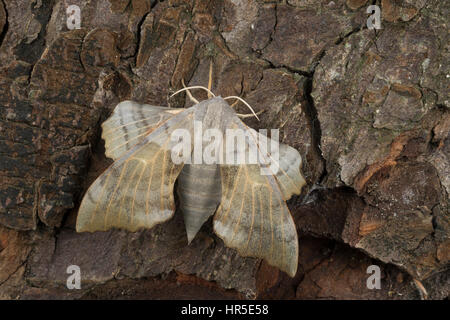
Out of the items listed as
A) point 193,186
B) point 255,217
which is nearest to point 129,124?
point 193,186

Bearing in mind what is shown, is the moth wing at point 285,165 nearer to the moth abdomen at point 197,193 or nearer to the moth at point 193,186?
the moth at point 193,186

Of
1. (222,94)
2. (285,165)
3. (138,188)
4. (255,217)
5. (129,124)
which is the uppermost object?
(222,94)

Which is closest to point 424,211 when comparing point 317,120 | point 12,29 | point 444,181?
point 444,181

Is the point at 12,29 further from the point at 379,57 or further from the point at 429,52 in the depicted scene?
the point at 429,52

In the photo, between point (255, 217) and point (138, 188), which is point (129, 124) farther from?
point (255, 217)

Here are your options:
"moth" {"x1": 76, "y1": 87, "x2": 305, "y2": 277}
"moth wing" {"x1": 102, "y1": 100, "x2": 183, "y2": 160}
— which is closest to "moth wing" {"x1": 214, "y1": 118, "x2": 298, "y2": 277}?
"moth" {"x1": 76, "y1": 87, "x2": 305, "y2": 277}

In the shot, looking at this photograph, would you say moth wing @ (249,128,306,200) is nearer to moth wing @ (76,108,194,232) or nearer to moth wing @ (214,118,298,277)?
moth wing @ (214,118,298,277)

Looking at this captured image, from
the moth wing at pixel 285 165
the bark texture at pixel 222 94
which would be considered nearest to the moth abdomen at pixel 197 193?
the bark texture at pixel 222 94
